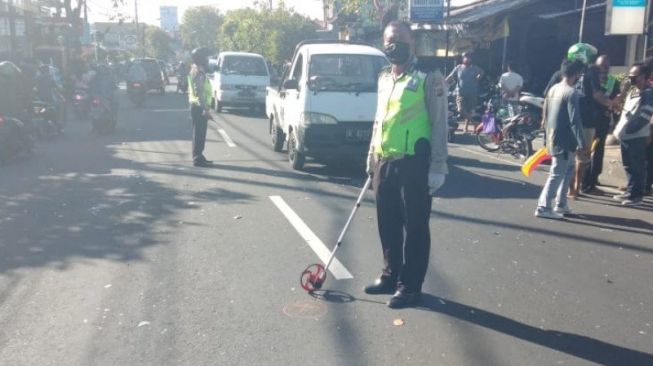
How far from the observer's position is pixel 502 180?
11.4 m

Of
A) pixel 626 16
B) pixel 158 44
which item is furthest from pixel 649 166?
pixel 158 44

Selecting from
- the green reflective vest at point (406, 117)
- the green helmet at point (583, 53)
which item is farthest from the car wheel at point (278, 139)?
the green reflective vest at point (406, 117)

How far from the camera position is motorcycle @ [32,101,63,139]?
16.4m

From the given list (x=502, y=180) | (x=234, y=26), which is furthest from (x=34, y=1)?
(x=502, y=180)

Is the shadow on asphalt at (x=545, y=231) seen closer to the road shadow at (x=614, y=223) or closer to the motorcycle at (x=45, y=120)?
the road shadow at (x=614, y=223)

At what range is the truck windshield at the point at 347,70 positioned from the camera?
1176cm

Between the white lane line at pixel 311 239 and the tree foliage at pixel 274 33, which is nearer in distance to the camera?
the white lane line at pixel 311 239

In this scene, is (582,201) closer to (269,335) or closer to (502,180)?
(502,180)

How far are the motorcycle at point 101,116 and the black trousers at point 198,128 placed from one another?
6.29 m

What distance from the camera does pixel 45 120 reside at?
55.1 ft

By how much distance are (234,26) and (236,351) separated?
50785 millimetres

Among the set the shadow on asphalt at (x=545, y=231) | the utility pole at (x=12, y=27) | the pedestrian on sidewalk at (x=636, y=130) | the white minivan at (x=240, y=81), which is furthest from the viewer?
the utility pole at (x=12, y=27)

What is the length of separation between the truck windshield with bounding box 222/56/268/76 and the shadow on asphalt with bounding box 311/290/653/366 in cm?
1952

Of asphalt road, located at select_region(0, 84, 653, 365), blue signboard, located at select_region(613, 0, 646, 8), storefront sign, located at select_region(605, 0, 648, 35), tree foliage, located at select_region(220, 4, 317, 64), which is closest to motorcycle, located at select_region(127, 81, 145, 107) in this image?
tree foliage, located at select_region(220, 4, 317, 64)
